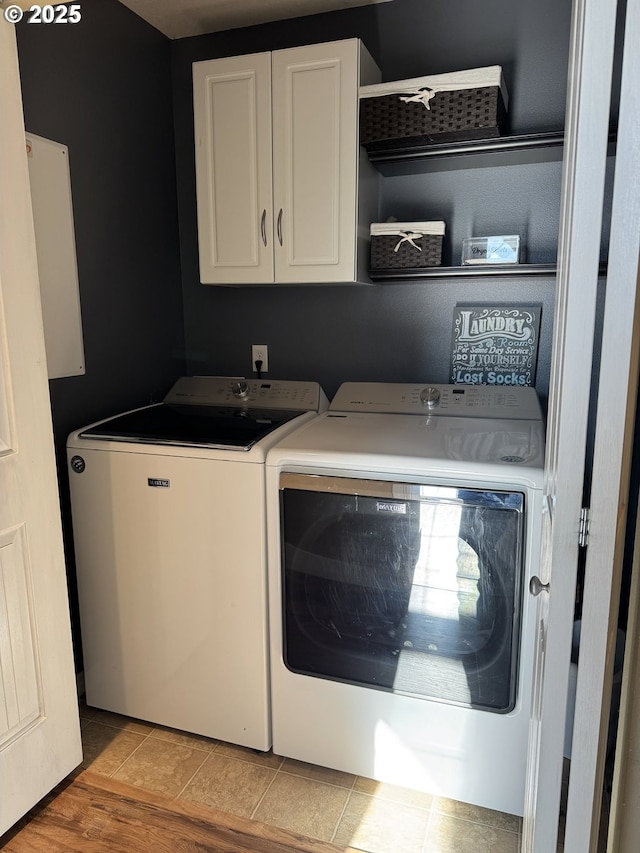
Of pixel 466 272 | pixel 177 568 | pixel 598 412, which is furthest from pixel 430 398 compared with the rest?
pixel 598 412

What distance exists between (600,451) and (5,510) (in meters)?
1.41

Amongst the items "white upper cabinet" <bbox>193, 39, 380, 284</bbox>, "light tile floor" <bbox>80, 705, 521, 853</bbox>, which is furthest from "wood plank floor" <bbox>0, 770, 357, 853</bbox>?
"white upper cabinet" <bbox>193, 39, 380, 284</bbox>

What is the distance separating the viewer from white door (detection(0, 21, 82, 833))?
154cm

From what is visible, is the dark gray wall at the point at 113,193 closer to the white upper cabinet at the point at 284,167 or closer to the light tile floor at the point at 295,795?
the white upper cabinet at the point at 284,167

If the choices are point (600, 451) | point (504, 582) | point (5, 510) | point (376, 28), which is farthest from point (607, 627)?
point (376, 28)

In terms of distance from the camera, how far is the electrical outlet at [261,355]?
8.57 ft

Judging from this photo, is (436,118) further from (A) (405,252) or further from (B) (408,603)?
(B) (408,603)

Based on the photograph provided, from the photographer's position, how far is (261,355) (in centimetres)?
262

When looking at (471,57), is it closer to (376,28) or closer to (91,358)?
(376,28)

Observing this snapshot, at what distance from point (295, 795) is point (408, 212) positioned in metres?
1.97

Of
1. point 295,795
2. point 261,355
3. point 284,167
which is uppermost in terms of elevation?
point 284,167

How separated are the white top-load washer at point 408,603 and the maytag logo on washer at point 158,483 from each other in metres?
0.33

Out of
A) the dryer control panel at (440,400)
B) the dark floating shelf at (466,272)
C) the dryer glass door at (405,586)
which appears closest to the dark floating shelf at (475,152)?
the dark floating shelf at (466,272)

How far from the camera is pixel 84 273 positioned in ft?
7.10
